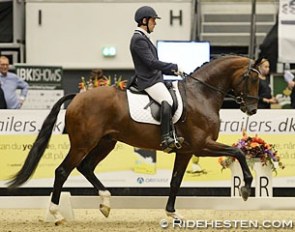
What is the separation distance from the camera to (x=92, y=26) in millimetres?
19266

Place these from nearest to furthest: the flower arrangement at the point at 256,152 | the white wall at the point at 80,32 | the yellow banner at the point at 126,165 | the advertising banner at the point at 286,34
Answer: the flower arrangement at the point at 256,152 < the yellow banner at the point at 126,165 < the advertising banner at the point at 286,34 < the white wall at the point at 80,32

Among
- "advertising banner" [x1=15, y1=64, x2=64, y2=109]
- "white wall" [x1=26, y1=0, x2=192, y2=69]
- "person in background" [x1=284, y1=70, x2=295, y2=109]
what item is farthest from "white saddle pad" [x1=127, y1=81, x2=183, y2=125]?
"white wall" [x1=26, y1=0, x2=192, y2=69]

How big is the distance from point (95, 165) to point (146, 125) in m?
0.78

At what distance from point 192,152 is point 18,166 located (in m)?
3.33

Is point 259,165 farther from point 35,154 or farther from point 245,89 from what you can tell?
point 35,154

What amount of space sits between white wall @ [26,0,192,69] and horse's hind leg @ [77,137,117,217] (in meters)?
7.81

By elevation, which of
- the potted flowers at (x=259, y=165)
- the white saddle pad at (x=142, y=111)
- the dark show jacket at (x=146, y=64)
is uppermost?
the dark show jacket at (x=146, y=64)

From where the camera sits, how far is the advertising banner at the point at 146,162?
43.8 feet

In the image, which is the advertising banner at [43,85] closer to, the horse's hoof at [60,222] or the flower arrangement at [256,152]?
the flower arrangement at [256,152]

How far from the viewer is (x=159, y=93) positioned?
427 inches

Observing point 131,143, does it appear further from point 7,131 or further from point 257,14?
point 257,14

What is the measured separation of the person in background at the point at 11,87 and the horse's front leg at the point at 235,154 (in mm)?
4912

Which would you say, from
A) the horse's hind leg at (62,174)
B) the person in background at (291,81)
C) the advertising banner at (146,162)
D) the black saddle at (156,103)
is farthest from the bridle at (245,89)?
the person in background at (291,81)

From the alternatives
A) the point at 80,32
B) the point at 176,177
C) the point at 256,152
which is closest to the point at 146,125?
the point at 176,177
